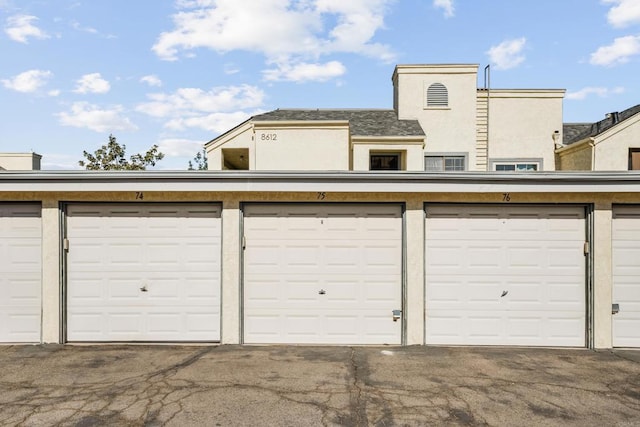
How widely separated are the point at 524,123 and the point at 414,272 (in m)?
12.1

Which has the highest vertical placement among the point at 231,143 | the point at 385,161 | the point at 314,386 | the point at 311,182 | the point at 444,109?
the point at 444,109

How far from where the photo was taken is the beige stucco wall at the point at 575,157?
1351 centimetres

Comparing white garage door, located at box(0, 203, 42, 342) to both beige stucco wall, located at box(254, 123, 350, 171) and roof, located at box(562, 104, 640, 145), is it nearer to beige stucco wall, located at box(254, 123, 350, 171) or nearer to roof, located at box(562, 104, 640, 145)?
beige stucco wall, located at box(254, 123, 350, 171)

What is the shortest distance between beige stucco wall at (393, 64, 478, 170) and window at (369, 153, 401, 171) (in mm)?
2148

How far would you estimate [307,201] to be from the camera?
782cm

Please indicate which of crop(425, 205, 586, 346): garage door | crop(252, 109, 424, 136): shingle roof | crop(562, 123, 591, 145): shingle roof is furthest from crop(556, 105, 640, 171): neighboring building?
crop(425, 205, 586, 346): garage door

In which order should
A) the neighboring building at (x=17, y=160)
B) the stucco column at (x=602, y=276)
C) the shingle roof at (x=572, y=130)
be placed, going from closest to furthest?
the stucco column at (x=602, y=276)
the shingle roof at (x=572, y=130)
the neighboring building at (x=17, y=160)

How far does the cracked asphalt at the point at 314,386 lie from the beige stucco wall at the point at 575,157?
8.68 m

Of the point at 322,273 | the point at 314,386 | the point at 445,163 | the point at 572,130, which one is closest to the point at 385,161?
the point at 445,163

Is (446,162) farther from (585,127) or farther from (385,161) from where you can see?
(585,127)

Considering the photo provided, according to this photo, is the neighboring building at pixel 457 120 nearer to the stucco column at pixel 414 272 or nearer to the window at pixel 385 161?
the window at pixel 385 161

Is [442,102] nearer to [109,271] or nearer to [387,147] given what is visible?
[387,147]

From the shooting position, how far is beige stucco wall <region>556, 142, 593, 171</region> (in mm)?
13509

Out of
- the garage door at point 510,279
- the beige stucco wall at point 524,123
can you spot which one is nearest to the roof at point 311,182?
the garage door at point 510,279
